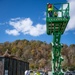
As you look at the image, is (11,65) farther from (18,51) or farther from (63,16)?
(18,51)

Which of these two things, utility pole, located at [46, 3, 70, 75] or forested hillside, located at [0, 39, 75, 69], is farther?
forested hillside, located at [0, 39, 75, 69]

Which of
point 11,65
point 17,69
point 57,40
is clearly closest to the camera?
point 57,40

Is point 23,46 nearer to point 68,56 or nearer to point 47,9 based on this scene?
point 68,56

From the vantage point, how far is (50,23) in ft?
95.5

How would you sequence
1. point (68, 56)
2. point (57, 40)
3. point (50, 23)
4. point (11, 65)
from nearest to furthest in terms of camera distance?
1. point (50, 23)
2. point (57, 40)
3. point (11, 65)
4. point (68, 56)

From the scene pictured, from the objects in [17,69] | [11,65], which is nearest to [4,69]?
[11,65]

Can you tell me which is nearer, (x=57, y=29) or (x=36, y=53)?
(x=57, y=29)

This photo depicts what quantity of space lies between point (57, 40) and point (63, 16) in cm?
395

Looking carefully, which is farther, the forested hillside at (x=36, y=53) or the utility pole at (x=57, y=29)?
the forested hillside at (x=36, y=53)

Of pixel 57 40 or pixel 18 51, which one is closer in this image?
pixel 57 40

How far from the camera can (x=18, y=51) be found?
16012 cm

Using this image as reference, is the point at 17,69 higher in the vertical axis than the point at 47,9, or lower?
lower

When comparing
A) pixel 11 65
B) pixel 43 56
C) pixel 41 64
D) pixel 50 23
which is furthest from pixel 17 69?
pixel 43 56

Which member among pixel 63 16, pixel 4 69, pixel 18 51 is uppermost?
pixel 18 51
